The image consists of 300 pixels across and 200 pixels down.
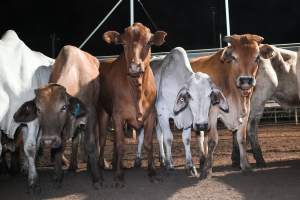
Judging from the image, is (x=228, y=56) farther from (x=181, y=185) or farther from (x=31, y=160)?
(x=31, y=160)

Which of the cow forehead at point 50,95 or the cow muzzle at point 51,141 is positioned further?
the cow forehead at point 50,95

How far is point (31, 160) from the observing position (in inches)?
248

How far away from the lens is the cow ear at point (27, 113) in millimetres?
6180

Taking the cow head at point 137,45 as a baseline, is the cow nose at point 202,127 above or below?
below

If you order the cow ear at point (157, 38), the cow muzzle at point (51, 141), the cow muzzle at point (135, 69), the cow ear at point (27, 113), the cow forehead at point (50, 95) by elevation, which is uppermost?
the cow ear at point (157, 38)

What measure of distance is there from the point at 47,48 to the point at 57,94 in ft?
44.6

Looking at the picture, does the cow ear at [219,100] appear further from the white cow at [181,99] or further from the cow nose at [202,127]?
the cow nose at [202,127]

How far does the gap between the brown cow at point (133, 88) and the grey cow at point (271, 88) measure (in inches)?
71.6

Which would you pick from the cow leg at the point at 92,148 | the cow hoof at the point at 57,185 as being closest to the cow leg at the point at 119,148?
the cow leg at the point at 92,148

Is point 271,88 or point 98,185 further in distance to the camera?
point 271,88

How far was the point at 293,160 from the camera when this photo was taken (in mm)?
8047

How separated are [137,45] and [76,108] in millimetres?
1180

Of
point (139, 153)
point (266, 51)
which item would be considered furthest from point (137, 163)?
point (266, 51)

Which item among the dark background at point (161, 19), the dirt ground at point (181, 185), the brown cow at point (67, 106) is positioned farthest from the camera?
the dark background at point (161, 19)
